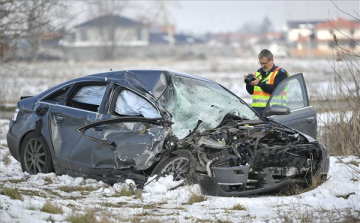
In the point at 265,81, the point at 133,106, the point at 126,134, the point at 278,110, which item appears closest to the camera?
the point at 126,134

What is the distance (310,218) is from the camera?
21.5ft

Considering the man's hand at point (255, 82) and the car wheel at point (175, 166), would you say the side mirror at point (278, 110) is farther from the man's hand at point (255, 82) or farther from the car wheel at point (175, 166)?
the car wheel at point (175, 166)

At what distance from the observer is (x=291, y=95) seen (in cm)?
989

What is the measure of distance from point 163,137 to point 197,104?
769 millimetres

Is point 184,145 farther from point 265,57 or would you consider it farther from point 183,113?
point 265,57

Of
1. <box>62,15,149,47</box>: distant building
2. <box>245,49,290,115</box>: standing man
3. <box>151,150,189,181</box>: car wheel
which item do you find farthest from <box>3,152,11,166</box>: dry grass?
<box>62,15,149,47</box>: distant building

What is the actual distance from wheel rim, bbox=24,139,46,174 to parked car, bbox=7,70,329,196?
0.01 meters

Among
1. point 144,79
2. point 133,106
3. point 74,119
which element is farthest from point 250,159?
point 74,119

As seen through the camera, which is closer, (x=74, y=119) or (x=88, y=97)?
(x=74, y=119)

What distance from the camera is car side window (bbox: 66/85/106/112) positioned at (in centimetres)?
882

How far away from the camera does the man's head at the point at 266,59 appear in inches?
400

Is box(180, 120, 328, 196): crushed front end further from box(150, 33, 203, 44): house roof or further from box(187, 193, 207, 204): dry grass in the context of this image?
box(150, 33, 203, 44): house roof

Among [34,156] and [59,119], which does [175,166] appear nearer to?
[59,119]

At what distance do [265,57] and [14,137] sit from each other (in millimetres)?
3737
